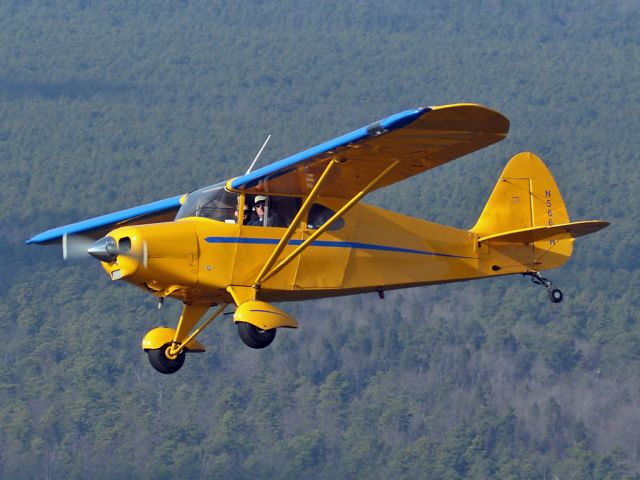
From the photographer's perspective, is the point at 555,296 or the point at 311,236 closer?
the point at 311,236

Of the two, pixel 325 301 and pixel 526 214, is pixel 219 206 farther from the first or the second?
pixel 325 301

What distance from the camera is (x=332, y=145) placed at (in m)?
18.0

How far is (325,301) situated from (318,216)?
199ft

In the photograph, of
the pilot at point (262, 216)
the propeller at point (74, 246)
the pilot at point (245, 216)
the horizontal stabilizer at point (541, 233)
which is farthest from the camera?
the horizontal stabilizer at point (541, 233)

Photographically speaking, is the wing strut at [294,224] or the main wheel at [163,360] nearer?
the wing strut at [294,224]

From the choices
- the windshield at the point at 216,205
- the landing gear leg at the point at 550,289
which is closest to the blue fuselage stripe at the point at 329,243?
the windshield at the point at 216,205

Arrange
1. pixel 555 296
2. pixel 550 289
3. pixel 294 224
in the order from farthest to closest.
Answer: pixel 550 289 → pixel 555 296 → pixel 294 224

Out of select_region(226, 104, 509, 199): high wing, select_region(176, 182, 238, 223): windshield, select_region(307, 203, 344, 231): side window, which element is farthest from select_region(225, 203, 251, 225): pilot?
select_region(307, 203, 344, 231): side window

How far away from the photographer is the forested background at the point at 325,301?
65625mm

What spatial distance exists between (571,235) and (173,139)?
123023 mm

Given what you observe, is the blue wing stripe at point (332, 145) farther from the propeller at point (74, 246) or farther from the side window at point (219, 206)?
the propeller at point (74, 246)

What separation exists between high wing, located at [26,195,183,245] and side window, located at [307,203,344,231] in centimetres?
246

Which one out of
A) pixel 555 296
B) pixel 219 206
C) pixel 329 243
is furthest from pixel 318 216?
pixel 555 296

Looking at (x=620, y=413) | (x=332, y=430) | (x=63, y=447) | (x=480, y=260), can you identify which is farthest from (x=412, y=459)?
(x=480, y=260)
